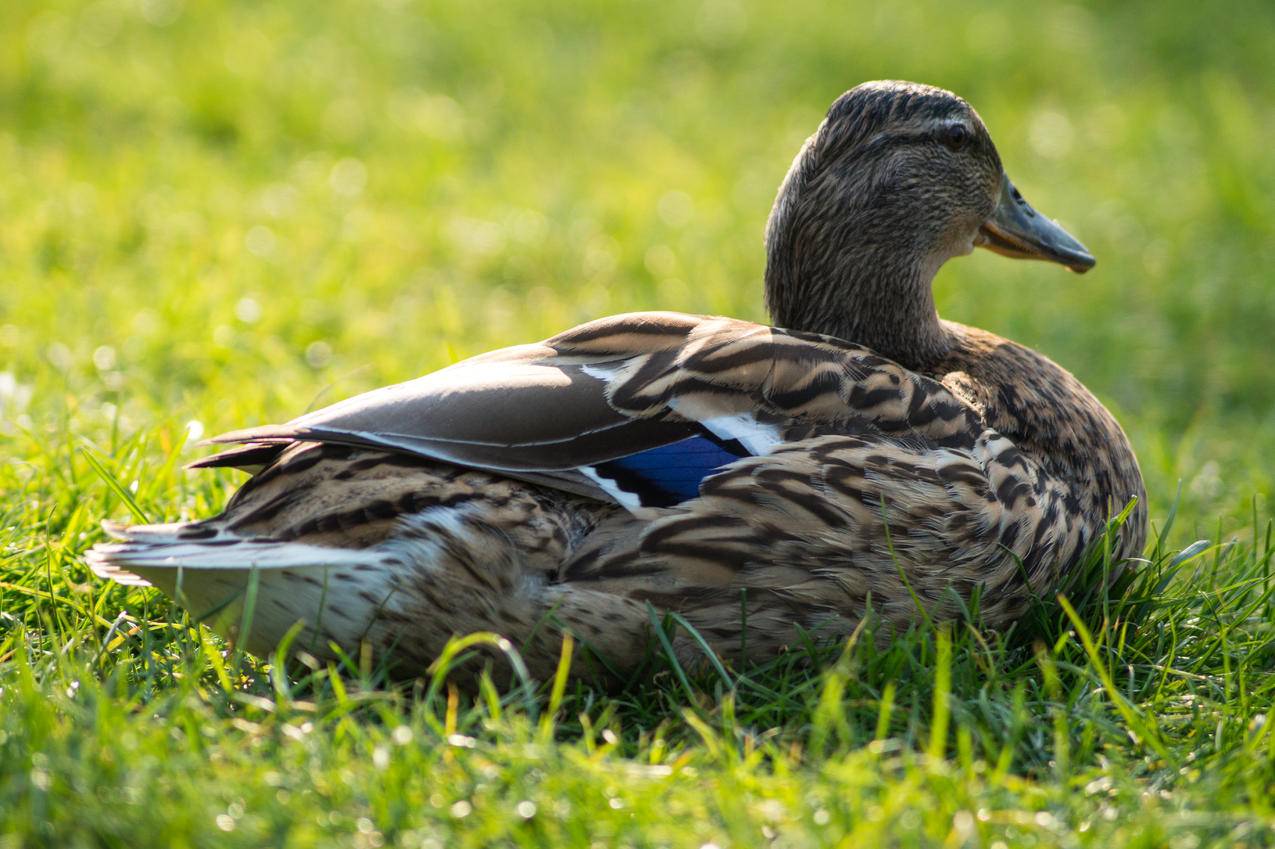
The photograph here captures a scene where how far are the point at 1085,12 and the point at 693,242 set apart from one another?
575 cm

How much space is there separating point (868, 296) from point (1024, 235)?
2.03 feet

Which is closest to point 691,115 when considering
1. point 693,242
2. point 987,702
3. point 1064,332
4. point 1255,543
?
point 693,242

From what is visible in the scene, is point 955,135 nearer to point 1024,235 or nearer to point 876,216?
point 876,216

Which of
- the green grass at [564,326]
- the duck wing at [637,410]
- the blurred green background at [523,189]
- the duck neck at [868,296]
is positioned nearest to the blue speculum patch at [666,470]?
the duck wing at [637,410]

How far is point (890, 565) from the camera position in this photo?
299 cm

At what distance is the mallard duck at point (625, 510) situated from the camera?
2.85 metres

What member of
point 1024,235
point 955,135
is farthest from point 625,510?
point 1024,235

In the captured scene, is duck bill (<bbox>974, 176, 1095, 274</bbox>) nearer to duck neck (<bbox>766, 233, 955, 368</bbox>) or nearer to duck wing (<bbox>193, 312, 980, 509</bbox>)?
duck neck (<bbox>766, 233, 955, 368</bbox>)

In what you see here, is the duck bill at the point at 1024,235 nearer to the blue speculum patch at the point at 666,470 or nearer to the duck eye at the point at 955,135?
the duck eye at the point at 955,135

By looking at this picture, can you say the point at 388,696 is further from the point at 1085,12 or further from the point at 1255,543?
the point at 1085,12

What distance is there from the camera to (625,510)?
2947mm

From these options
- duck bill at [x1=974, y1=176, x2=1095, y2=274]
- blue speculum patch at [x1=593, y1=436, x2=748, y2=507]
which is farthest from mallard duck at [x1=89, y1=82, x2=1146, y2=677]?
duck bill at [x1=974, y1=176, x2=1095, y2=274]

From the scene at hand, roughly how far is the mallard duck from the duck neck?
447mm

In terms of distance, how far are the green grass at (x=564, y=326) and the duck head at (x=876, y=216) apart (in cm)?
89
